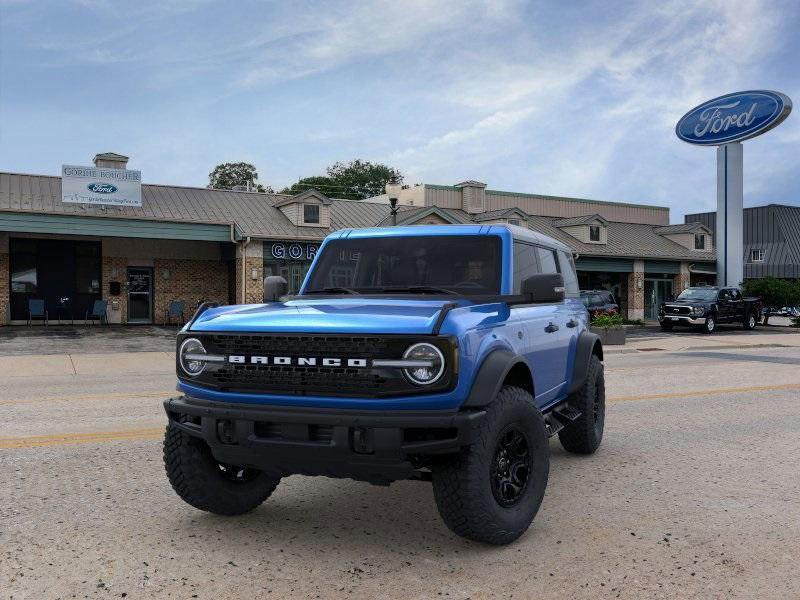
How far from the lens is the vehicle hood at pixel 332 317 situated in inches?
151

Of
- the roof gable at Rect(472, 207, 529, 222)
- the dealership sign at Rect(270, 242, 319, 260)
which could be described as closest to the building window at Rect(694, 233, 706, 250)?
the roof gable at Rect(472, 207, 529, 222)

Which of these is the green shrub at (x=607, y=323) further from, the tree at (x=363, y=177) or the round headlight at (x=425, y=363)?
the tree at (x=363, y=177)

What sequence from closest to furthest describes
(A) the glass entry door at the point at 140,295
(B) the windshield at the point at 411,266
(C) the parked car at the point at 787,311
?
(B) the windshield at the point at 411,266 < (A) the glass entry door at the point at 140,295 < (C) the parked car at the point at 787,311

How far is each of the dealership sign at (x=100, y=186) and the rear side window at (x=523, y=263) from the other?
25.0 m

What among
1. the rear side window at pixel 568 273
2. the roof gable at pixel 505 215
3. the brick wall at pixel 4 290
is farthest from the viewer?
the roof gable at pixel 505 215

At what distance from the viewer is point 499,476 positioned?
4.14 meters

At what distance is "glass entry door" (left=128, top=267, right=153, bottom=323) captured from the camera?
101 feet

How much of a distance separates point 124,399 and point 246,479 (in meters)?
6.03

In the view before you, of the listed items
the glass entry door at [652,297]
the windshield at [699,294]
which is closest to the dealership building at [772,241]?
the glass entry door at [652,297]

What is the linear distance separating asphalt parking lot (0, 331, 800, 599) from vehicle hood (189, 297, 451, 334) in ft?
4.10

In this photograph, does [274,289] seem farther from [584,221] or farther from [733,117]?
[733,117]

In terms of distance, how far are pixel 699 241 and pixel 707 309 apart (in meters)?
15.5

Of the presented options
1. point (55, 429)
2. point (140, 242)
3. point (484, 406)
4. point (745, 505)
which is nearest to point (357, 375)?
point (484, 406)

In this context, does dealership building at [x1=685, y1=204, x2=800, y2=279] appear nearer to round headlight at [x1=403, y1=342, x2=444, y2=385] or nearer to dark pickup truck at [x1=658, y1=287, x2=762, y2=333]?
dark pickup truck at [x1=658, y1=287, x2=762, y2=333]
